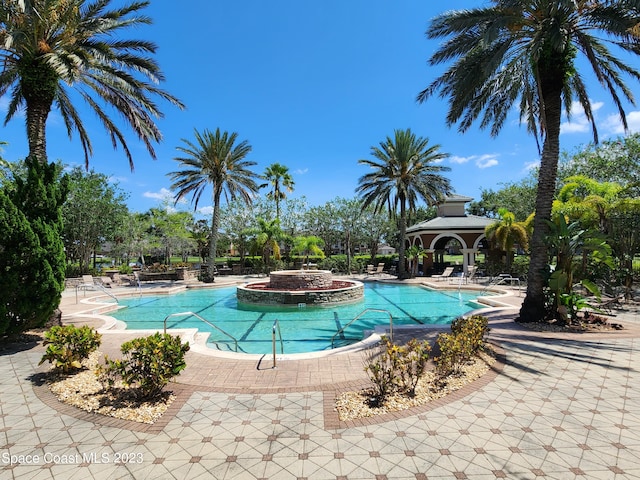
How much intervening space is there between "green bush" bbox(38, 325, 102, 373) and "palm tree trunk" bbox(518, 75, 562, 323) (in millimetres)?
11088

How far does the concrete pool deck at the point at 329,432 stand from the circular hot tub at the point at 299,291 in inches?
343

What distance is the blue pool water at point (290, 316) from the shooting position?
376 inches

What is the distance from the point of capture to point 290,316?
12.9 metres

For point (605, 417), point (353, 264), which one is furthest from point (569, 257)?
point (353, 264)

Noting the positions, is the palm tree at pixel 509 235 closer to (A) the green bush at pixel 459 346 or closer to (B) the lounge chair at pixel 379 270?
(B) the lounge chair at pixel 379 270

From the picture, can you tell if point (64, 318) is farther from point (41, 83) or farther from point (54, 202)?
point (41, 83)

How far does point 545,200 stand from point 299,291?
33.2 feet

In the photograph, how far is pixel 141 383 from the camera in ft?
15.6

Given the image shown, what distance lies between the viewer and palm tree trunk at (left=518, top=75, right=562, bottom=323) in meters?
9.55

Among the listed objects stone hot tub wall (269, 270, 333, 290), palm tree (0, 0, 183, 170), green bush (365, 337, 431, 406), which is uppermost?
palm tree (0, 0, 183, 170)

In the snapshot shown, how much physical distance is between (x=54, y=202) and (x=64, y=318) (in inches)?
204

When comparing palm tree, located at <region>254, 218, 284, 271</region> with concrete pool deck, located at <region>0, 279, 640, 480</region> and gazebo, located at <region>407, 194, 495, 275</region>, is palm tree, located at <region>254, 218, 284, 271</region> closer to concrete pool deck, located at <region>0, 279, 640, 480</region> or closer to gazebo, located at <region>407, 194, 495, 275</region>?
gazebo, located at <region>407, 194, 495, 275</region>

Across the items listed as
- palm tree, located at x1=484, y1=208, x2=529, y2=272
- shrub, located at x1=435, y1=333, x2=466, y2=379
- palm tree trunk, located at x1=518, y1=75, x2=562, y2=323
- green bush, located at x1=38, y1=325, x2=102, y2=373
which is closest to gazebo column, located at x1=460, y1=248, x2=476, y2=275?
palm tree, located at x1=484, y1=208, x2=529, y2=272

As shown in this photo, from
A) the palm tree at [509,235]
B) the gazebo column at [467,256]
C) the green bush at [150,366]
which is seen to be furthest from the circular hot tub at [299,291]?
the gazebo column at [467,256]
